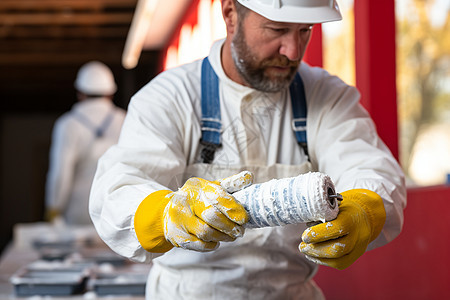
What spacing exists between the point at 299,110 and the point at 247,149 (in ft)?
0.74

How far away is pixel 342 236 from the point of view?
1.92 metres

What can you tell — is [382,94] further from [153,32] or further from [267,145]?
[153,32]

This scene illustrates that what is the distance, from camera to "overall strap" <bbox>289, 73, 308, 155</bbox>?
2.46 m

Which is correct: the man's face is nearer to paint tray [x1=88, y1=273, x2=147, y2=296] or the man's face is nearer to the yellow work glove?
the yellow work glove

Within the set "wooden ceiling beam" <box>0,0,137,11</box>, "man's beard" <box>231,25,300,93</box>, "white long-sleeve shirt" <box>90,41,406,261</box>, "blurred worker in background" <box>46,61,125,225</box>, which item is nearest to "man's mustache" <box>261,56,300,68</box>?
"man's beard" <box>231,25,300,93</box>

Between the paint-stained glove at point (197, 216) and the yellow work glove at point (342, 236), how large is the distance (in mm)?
187

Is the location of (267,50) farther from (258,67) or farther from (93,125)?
(93,125)

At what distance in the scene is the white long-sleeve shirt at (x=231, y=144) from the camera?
7.15ft

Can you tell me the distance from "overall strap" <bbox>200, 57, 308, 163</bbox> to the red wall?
1.32 metres


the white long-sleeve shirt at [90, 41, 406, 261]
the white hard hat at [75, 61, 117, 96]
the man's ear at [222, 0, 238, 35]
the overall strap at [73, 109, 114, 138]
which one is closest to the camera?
the white long-sleeve shirt at [90, 41, 406, 261]

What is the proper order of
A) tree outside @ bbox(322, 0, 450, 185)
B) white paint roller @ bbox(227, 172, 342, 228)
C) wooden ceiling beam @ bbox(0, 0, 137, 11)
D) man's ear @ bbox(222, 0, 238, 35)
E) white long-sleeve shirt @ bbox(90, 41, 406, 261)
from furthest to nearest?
wooden ceiling beam @ bbox(0, 0, 137, 11) → tree outside @ bbox(322, 0, 450, 185) → man's ear @ bbox(222, 0, 238, 35) → white long-sleeve shirt @ bbox(90, 41, 406, 261) → white paint roller @ bbox(227, 172, 342, 228)

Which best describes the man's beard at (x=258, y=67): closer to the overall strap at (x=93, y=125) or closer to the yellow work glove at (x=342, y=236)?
the yellow work glove at (x=342, y=236)

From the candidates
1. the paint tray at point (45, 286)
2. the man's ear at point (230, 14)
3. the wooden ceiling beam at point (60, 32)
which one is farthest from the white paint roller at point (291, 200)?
the wooden ceiling beam at point (60, 32)

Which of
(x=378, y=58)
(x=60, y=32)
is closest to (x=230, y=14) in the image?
(x=378, y=58)
